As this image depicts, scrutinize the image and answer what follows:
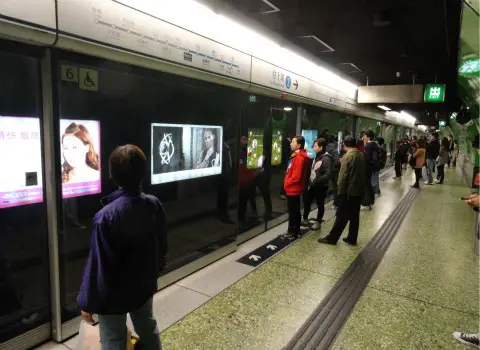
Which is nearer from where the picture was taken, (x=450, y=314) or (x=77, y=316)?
(x=77, y=316)

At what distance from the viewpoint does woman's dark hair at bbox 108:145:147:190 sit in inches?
62.0

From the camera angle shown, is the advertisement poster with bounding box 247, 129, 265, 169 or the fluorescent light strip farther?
the advertisement poster with bounding box 247, 129, 265, 169

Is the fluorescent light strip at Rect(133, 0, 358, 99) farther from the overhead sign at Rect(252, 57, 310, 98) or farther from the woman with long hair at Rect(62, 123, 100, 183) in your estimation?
the woman with long hair at Rect(62, 123, 100, 183)

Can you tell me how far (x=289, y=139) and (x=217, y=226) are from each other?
2.39m

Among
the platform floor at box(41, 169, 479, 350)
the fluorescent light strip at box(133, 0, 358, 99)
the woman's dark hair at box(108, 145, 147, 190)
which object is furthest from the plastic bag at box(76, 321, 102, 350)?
the fluorescent light strip at box(133, 0, 358, 99)

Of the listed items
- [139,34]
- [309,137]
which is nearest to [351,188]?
[309,137]

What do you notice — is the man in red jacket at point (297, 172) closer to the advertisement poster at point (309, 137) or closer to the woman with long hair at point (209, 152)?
the woman with long hair at point (209, 152)

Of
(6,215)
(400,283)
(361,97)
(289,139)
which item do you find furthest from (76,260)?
(361,97)

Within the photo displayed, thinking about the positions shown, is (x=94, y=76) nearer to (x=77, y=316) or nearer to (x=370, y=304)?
(x=77, y=316)

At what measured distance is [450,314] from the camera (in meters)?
2.99

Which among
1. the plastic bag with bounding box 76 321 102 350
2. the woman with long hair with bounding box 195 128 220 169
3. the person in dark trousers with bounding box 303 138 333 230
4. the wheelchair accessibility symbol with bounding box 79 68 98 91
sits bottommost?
the plastic bag with bounding box 76 321 102 350

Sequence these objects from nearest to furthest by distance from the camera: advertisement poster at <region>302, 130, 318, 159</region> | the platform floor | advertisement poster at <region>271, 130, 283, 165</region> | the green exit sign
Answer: the platform floor
advertisement poster at <region>271, 130, 283, 165</region>
advertisement poster at <region>302, 130, 318, 159</region>
the green exit sign

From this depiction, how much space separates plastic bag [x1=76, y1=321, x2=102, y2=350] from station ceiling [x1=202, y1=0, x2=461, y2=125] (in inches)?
119

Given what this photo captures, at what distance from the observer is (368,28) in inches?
179
